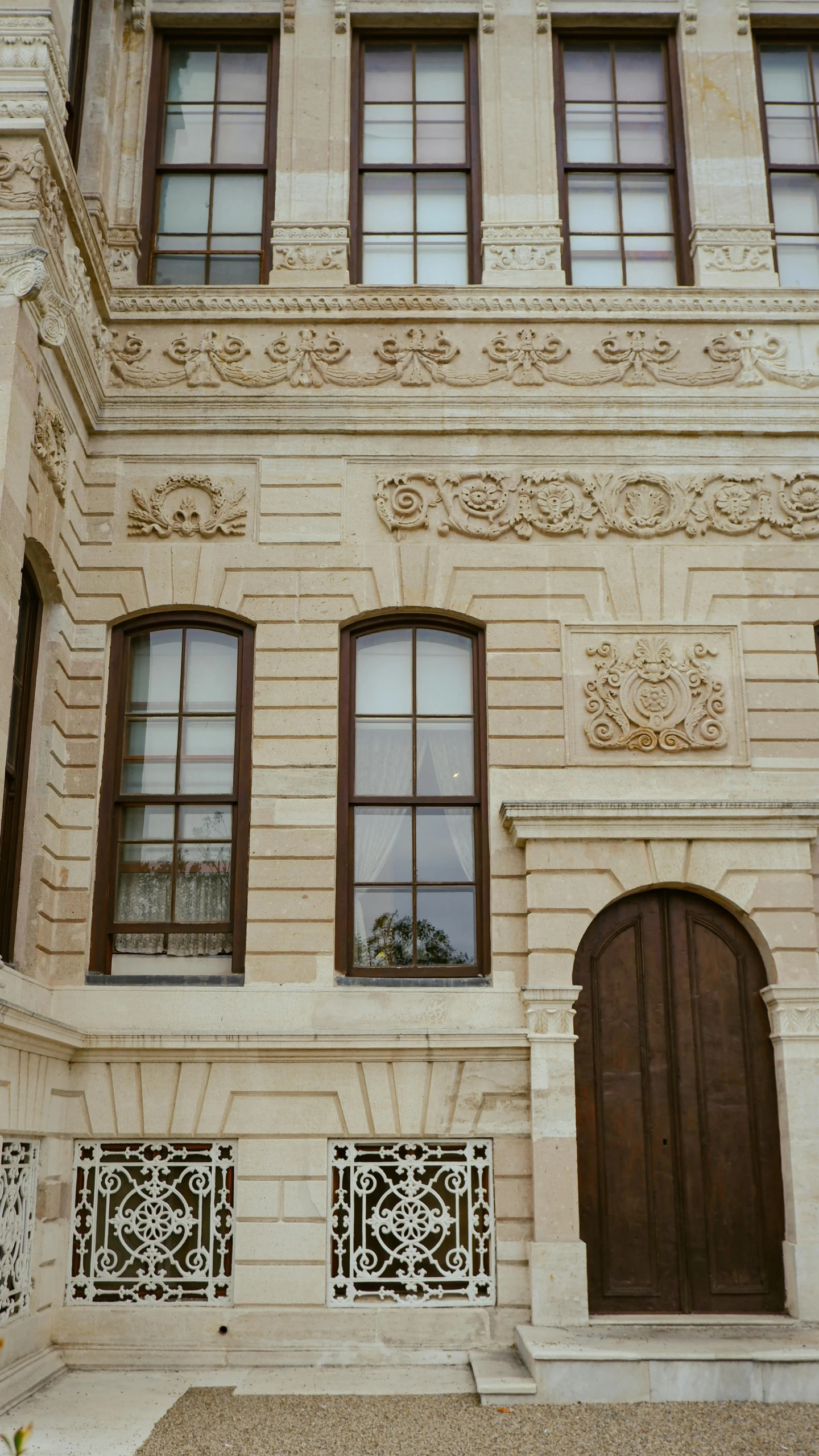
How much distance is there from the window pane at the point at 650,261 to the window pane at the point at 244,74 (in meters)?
3.28

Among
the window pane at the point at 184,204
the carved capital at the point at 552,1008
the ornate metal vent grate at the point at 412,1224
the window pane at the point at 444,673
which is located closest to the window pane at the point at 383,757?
the window pane at the point at 444,673

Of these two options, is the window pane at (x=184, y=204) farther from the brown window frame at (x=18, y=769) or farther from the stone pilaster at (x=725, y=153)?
the stone pilaster at (x=725, y=153)

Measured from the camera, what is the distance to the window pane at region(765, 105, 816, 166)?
1030 cm

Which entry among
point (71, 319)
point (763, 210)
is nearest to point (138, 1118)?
point (71, 319)

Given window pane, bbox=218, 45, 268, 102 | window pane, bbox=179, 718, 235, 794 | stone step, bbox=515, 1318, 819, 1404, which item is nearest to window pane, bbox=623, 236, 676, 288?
window pane, bbox=218, 45, 268, 102

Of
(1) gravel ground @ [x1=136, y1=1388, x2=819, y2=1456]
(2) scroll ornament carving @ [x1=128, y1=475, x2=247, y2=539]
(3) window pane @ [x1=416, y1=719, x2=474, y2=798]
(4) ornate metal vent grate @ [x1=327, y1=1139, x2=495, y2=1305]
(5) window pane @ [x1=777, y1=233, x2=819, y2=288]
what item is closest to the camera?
(1) gravel ground @ [x1=136, y1=1388, x2=819, y2=1456]

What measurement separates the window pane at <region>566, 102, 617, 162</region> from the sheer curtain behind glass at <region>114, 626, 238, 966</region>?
498 centimetres

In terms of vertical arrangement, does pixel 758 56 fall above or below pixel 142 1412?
above

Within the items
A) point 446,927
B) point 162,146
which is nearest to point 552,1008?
point 446,927

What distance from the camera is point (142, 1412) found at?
6.75 meters

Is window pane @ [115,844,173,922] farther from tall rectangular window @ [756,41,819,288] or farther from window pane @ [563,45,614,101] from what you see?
window pane @ [563,45,614,101]

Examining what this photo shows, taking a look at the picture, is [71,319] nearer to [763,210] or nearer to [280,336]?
[280,336]

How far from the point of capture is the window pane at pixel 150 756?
29.5 ft

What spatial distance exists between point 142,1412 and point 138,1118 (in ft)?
6.07
